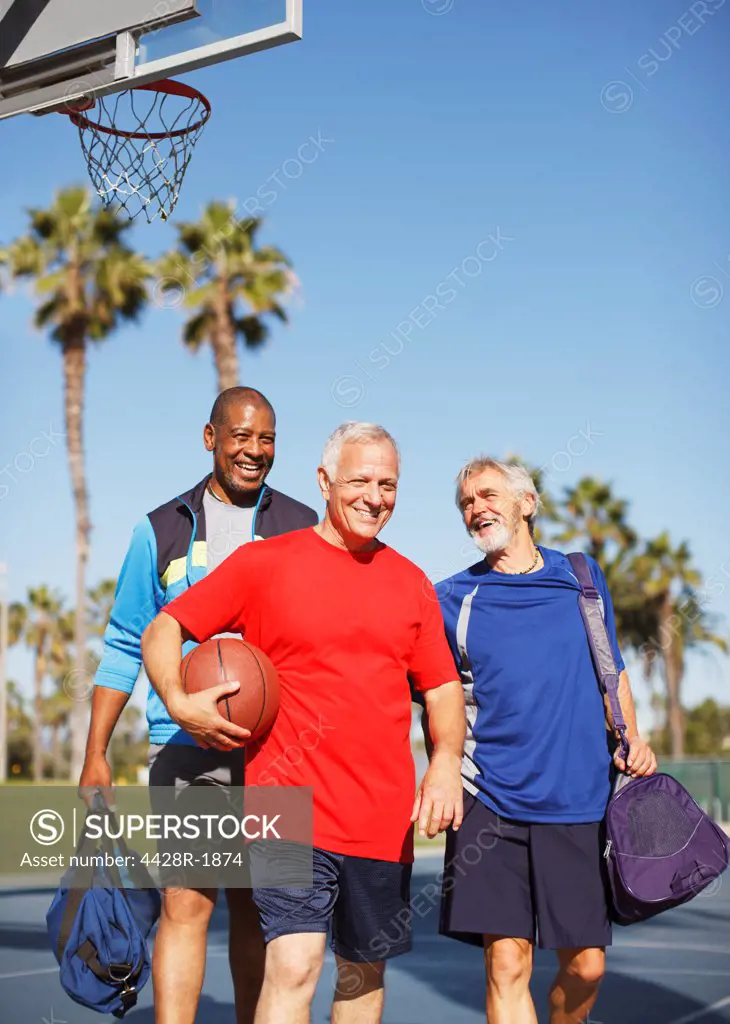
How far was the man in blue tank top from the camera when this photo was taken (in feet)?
15.5

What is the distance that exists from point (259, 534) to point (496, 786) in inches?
54.0

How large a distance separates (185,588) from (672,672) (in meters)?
48.6

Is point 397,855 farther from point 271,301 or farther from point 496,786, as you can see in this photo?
point 271,301

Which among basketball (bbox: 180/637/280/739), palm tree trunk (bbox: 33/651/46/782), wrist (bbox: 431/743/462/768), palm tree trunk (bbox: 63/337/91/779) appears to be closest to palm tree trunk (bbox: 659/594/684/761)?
palm tree trunk (bbox: 63/337/91/779)

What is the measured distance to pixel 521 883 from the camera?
477cm

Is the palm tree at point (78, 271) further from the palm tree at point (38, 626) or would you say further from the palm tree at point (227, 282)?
the palm tree at point (38, 626)

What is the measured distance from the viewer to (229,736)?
4.12 m

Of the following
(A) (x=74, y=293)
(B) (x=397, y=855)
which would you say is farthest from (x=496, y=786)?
(A) (x=74, y=293)

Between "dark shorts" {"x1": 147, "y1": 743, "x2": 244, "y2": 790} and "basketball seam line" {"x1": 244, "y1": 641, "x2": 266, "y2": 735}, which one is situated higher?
"basketball seam line" {"x1": 244, "y1": 641, "x2": 266, "y2": 735}

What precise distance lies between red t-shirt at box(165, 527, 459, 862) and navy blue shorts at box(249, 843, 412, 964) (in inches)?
2.3

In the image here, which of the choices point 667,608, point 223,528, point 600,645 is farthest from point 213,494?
point 667,608

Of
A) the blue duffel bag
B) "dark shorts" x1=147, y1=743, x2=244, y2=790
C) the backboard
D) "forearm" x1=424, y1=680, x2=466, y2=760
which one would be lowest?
the blue duffel bag

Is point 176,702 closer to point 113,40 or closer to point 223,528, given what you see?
point 223,528

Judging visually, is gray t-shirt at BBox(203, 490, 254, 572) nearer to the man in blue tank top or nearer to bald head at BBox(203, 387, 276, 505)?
bald head at BBox(203, 387, 276, 505)
